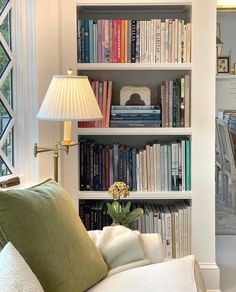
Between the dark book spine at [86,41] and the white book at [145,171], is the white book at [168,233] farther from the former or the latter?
the dark book spine at [86,41]

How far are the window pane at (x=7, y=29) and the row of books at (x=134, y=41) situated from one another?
431mm

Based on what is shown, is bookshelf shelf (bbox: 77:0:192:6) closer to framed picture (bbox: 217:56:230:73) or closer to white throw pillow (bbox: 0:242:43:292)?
white throw pillow (bbox: 0:242:43:292)

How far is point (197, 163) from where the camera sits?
120 inches

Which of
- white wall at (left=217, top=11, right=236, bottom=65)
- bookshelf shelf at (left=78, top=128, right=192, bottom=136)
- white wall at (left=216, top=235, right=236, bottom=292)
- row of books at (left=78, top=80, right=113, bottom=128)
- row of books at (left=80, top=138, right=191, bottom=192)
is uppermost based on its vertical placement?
white wall at (left=217, top=11, right=236, bottom=65)

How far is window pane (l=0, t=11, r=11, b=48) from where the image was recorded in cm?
275

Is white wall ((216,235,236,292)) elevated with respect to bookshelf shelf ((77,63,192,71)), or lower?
lower

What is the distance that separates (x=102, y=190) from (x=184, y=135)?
0.63 metres

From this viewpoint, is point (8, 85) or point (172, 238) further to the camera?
point (172, 238)

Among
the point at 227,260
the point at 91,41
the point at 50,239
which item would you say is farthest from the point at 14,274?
the point at 227,260

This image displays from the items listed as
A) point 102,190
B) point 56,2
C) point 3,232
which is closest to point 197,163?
point 102,190

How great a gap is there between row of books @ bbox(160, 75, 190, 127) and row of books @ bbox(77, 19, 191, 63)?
5.7 inches

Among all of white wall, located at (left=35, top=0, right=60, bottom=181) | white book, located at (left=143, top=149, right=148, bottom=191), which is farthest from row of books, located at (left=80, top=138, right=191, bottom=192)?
white wall, located at (left=35, top=0, right=60, bottom=181)

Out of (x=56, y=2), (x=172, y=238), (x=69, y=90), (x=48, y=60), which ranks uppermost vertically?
(x=56, y=2)

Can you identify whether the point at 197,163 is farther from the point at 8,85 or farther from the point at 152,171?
the point at 8,85
